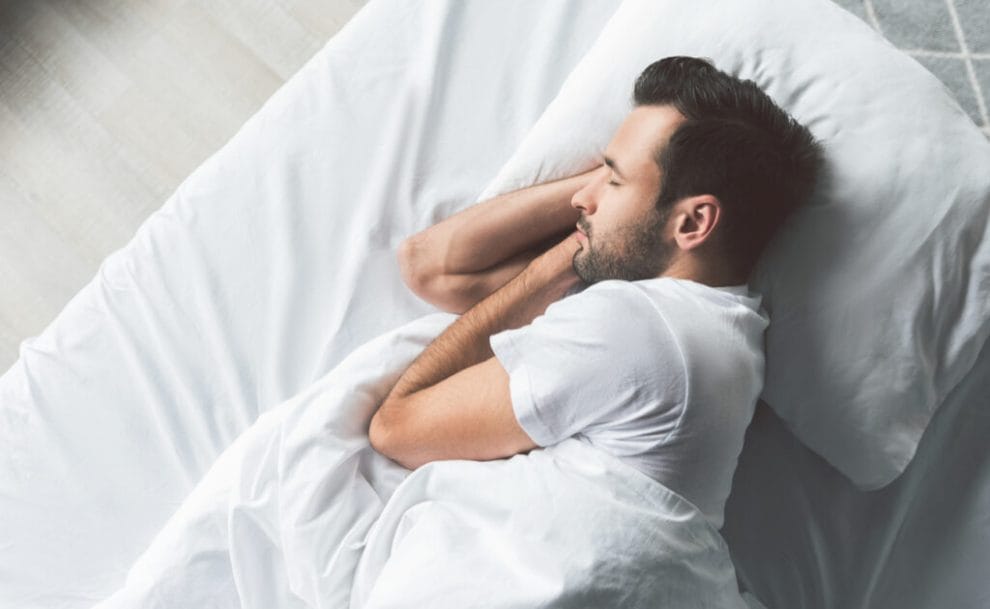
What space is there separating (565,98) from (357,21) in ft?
1.30

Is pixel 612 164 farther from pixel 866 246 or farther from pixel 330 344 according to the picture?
pixel 330 344

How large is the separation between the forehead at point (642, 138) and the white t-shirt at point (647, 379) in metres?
0.15

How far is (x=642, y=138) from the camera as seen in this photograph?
1150 millimetres

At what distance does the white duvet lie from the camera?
3.24 ft

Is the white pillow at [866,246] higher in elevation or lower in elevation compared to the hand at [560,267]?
lower

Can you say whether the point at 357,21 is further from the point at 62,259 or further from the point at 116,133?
the point at 62,259

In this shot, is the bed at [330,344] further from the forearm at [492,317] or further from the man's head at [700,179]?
the man's head at [700,179]

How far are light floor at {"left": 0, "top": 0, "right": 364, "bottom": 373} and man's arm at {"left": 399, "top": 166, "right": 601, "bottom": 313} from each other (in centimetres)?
65

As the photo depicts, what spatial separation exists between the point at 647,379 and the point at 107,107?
49.6 inches

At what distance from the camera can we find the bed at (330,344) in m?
1.21

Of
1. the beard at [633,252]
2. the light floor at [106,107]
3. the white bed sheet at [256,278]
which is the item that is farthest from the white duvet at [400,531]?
the light floor at [106,107]

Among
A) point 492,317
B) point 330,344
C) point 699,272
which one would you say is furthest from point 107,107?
point 699,272

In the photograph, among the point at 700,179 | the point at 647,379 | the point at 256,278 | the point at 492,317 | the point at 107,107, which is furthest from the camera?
the point at 107,107

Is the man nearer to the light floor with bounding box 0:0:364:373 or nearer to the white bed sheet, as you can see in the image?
the white bed sheet
